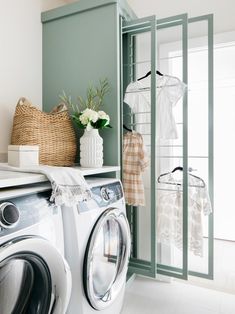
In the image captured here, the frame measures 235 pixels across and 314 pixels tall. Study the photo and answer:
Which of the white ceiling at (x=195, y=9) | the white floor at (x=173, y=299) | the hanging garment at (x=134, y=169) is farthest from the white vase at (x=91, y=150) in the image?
the white ceiling at (x=195, y=9)

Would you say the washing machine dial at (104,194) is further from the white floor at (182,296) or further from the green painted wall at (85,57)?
the white floor at (182,296)

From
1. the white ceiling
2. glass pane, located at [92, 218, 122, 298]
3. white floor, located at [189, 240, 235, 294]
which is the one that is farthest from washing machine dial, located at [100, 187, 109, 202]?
the white ceiling

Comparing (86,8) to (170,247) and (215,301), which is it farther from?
(215,301)

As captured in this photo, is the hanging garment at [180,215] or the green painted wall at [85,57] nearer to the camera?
the green painted wall at [85,57]

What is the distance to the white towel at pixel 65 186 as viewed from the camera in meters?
1.00

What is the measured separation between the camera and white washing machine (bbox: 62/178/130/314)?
111cm

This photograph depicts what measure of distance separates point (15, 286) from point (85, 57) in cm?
148

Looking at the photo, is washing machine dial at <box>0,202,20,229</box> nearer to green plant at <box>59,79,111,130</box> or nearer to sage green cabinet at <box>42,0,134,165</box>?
green plant at <box>59,79,111,130</box>

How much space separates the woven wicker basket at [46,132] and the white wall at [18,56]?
0.16 metres

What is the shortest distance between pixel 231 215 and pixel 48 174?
114 inches

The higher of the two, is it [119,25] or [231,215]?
[119,25]

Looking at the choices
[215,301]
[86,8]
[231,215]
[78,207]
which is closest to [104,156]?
[78,207]

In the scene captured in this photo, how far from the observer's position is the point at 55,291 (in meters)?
0.97

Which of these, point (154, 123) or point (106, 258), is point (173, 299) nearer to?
point (106, 258)
